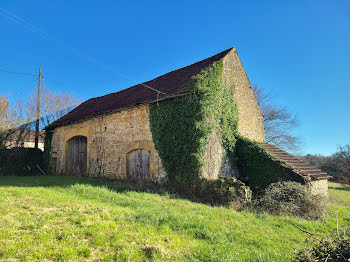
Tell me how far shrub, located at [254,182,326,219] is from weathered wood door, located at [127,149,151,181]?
4.79 m

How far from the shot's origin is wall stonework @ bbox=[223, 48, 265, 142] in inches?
418

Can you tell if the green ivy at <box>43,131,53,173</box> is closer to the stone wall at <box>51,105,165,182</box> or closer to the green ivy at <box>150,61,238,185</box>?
the stone wall at <box>51,105,165,182</box>

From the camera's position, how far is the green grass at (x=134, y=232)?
9.75 feet

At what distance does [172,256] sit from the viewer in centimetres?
300

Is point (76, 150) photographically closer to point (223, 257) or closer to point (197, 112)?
point (197, 112)

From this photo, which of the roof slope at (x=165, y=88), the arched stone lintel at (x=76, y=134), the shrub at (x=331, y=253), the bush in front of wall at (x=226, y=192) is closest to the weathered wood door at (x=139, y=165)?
the roof slope at (x=165, y=88)

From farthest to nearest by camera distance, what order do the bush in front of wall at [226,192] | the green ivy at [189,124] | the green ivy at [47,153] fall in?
the green ivy at [47,153], the green ivy at [189,124], the bush in front of wall at [226,192]

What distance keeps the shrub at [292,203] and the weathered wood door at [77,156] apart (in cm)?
975

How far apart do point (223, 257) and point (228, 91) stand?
8457mm

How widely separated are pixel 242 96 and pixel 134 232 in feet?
32.7

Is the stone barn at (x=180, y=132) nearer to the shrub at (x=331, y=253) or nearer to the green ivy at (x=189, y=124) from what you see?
the green ivy at (x=189, y=124)

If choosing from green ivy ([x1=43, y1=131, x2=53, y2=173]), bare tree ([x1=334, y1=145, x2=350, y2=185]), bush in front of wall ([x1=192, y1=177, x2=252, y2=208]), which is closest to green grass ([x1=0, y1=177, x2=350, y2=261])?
bush in front of wall ([x1=192, y1=177, x2=252, y2=208])

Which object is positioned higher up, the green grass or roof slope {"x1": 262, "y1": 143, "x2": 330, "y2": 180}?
roof slope {"x1": 262, "y1": 143, "x2": 330, "y2": 180}

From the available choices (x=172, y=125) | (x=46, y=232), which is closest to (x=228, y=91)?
(x=172, y=125)
